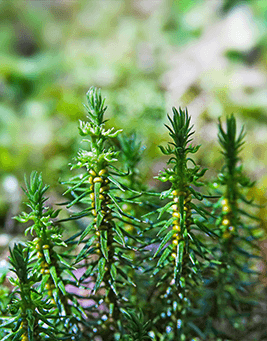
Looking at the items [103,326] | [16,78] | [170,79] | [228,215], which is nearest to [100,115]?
[228,215]

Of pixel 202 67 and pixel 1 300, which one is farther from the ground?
pixel 202 67

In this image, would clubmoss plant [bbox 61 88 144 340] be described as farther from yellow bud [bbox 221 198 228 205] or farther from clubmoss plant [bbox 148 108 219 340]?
yellow bud [bbox 221 198 228 205]

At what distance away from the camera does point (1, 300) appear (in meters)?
1.00

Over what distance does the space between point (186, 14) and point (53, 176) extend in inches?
130

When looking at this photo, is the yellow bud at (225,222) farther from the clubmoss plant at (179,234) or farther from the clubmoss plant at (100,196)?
the clubmoss plant at (100,196)

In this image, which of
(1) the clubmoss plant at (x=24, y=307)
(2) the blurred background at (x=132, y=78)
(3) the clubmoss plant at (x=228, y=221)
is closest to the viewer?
(1) the clubmoss plant at (x=24, y=307)

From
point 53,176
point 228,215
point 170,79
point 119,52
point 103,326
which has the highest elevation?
point 119,52

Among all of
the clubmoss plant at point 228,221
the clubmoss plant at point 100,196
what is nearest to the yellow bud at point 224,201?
the clubmoss plant at point 228,221

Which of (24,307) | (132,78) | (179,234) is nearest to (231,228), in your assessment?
(179,234)

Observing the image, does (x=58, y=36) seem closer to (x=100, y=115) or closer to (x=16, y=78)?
(x=16, y=78)

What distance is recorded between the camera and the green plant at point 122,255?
813 mm

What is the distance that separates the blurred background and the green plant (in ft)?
2.28

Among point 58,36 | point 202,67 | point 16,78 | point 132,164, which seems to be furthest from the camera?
point 58,36

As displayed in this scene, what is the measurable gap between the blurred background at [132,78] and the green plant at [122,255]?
2.28 feet
